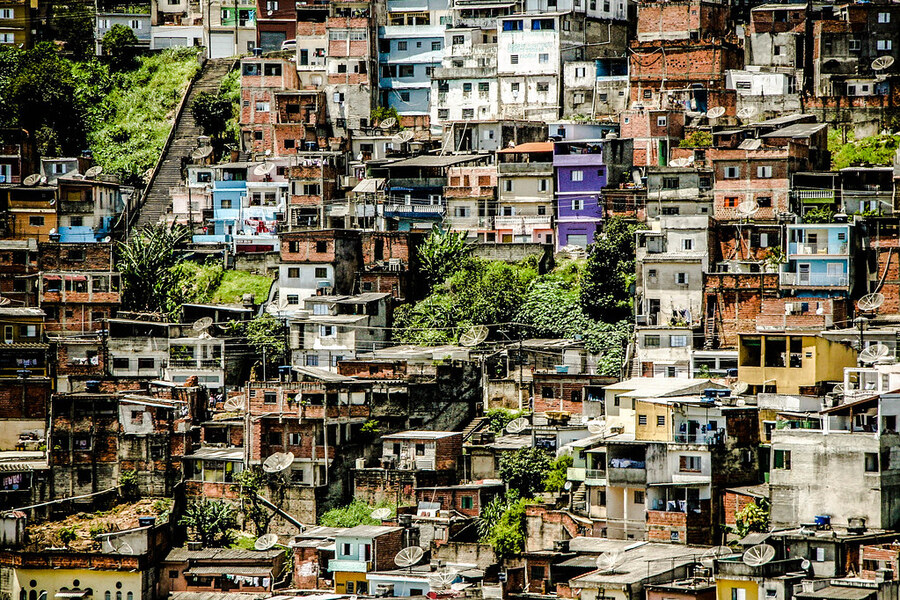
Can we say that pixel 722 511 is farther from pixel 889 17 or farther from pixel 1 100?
pixel 1 100

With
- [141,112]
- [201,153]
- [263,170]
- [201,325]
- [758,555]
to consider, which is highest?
[141,112]

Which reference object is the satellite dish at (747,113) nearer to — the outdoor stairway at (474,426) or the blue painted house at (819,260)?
the blue painted house at (819,260)

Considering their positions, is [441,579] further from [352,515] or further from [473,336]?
[473,336]

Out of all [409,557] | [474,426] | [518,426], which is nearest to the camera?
[409,557]

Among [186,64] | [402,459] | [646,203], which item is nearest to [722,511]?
[402,459]

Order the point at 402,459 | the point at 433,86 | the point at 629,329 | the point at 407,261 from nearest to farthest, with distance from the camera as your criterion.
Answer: the point at 402,459, the point at 629,329, the point at 407,261, the point at 433,86

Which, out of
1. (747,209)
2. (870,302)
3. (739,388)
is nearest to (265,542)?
(739,388)

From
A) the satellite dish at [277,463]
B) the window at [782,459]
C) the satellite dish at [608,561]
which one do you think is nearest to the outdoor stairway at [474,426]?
the satellite dish at [277,463]
